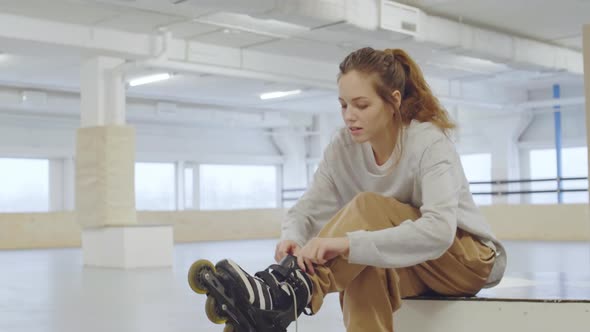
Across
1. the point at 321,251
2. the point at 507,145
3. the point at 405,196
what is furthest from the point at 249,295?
the point at 507,145

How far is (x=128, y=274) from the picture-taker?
303 inches

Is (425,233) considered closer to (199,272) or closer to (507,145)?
(199,272)

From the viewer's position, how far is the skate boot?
188cm

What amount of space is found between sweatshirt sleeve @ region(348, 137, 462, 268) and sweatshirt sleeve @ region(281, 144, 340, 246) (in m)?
0.41

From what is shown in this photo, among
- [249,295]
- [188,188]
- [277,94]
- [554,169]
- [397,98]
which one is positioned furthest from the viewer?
[188,188]

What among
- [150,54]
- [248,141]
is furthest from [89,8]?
[248,141]

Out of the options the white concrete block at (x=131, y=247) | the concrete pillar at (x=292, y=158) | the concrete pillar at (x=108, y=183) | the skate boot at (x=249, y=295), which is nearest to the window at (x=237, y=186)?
the concrete pillar at (x=292, y=158)

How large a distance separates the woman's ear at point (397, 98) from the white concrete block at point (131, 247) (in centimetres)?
690

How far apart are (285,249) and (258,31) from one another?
22.9 feet

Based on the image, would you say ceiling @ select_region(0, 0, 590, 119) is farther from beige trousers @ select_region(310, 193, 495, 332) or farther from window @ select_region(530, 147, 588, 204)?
beige trousers @ select_region(310, 193, 495, 332)

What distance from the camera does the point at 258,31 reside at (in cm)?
898

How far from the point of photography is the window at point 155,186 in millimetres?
17781

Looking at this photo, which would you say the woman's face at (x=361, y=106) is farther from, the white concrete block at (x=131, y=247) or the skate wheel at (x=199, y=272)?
the white concrete block at (x=131, y=247)

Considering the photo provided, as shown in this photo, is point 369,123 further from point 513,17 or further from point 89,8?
point 513,17
